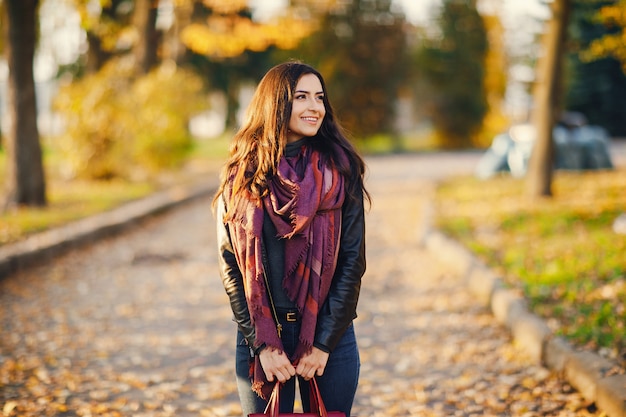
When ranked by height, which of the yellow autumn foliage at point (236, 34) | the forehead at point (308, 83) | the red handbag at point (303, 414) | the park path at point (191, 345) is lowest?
the park path at point (191, 345)

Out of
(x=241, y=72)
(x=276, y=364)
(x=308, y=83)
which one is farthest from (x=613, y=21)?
(x=241, y=72)

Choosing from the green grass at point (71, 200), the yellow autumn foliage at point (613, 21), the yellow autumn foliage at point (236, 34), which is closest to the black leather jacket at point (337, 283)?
the green grass at point (71, 200)

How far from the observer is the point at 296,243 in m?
2.66

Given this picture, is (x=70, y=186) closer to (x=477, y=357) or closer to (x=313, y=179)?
(x=477, y=357)

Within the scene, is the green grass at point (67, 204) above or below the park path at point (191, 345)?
above

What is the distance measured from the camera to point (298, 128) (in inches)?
109

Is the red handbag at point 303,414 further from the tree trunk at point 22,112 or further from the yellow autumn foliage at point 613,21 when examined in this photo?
the tree trunk at point 22,112

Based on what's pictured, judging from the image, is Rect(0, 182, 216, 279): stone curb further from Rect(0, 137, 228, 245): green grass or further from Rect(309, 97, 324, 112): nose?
Rect(309, 97, 324, 112): nose

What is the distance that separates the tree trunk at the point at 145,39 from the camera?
1775 centimetres

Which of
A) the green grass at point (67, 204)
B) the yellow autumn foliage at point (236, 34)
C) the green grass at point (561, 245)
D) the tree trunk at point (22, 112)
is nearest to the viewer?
the green grass at point (561, 245)

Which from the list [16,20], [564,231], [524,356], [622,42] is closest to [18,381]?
[524,356]

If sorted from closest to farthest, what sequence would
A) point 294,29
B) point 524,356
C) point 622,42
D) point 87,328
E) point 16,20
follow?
1. point 524,356
2. point 87,328
3. point 622,42
4. point 16,20
5. point 294,29

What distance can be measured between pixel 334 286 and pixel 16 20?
407 inches

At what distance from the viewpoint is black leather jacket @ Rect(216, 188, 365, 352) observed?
8.69 ft
